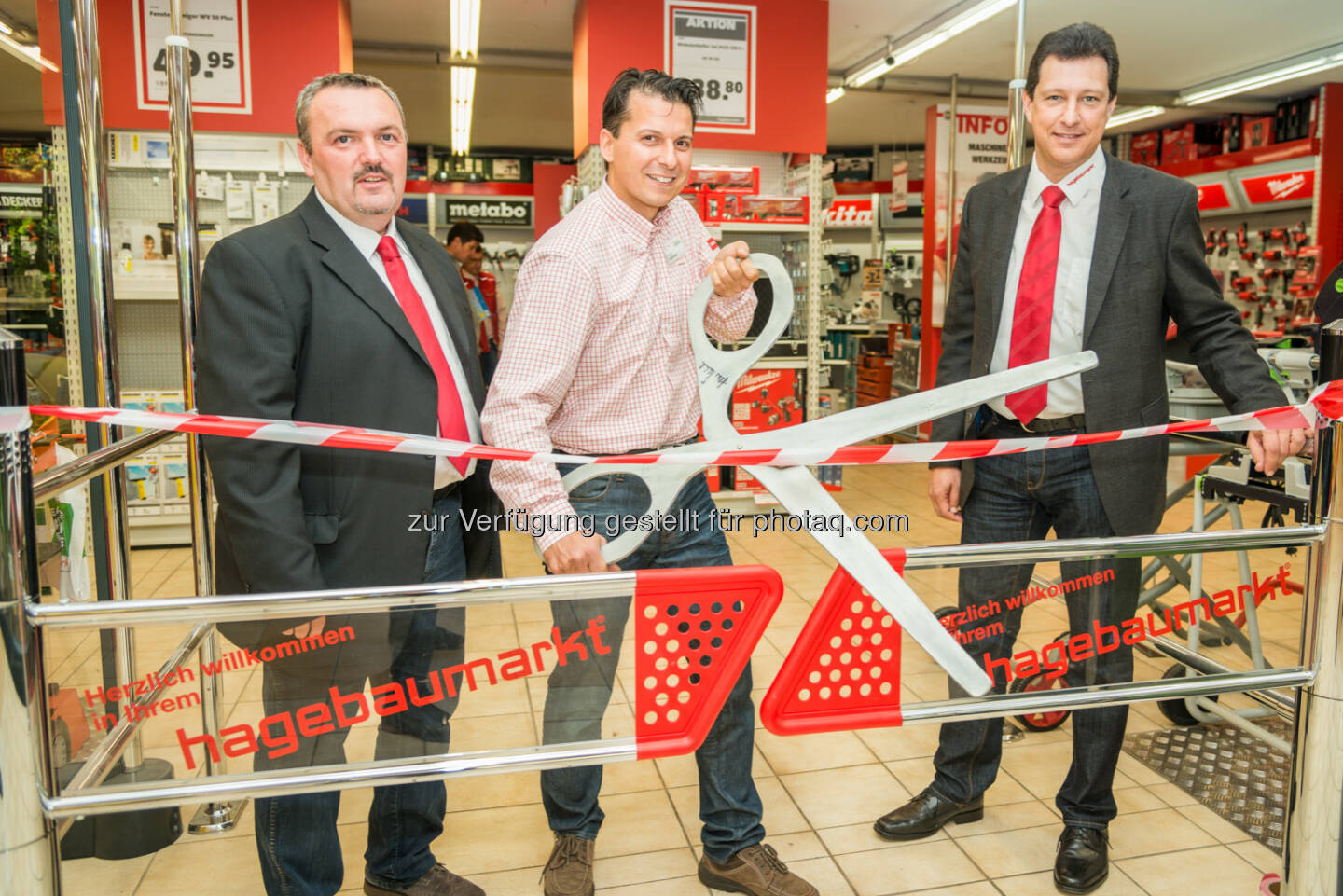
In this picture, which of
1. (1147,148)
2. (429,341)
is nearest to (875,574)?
(429,341)

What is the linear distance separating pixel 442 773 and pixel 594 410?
0.80 metres

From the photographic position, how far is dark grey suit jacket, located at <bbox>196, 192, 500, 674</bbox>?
1.62 meters

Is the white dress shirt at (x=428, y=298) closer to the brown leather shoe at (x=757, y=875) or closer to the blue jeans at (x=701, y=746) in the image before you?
the blue jeans at (x=701, y=746)

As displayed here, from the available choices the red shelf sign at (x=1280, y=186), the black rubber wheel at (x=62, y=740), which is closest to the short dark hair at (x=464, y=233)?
the black rubber wheel at (x=62, y=740)

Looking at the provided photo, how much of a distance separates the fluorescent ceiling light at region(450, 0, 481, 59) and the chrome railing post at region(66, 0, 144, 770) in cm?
525

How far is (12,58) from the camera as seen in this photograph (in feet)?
23.8

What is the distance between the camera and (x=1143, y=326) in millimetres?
2123

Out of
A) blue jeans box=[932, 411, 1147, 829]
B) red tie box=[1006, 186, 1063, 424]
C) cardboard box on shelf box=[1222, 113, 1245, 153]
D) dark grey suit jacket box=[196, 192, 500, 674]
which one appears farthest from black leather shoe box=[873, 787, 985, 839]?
cardboard box on shelf box=[1222, 113, 1245, 153]

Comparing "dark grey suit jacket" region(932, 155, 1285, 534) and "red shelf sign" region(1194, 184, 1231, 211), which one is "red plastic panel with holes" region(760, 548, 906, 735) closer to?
"dark grey suit jacket" region(932, 155, 1285, 534)

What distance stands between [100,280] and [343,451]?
914mm

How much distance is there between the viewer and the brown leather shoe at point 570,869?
2.13 metres

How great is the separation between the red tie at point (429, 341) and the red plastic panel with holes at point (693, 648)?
1.96 ft

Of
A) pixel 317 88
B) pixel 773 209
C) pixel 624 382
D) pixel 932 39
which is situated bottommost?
pixel 624 382

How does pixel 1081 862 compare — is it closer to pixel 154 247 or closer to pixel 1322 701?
pixel 1322 701
